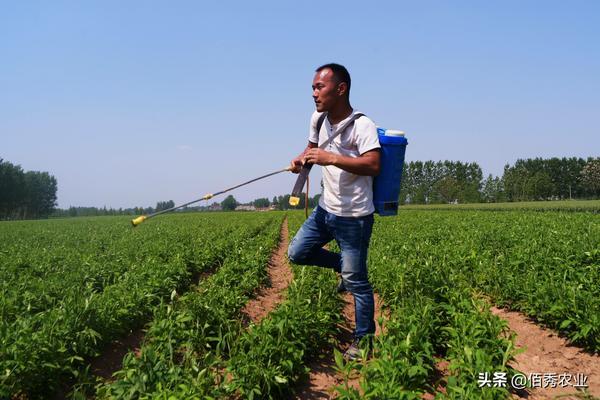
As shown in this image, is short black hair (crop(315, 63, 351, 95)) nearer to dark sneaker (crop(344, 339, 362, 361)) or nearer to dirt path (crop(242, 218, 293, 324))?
dark sneaker (crop(344, 339, 362, 361))

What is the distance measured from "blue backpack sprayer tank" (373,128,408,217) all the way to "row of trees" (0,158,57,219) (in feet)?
298

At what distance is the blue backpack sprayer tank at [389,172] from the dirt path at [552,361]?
1464 mm

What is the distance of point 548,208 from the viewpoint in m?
42.6

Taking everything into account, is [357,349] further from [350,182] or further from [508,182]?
[508,182]

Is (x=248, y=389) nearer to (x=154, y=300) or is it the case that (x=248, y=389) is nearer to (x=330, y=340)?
(x=330, y=340)

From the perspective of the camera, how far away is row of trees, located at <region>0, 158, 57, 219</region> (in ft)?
249

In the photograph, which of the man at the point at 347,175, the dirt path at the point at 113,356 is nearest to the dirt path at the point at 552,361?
the man at the point at 347,175

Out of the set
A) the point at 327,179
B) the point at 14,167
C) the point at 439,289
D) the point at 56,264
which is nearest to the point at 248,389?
the point at 327,179

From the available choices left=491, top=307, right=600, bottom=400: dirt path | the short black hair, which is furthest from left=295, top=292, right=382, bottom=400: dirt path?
the short black hair

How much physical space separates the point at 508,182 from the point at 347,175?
103 m

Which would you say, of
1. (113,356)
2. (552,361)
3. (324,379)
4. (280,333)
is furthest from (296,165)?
(552,361)

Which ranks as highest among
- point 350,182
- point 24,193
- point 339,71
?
point 24,193

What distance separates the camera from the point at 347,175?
3350 millimetres

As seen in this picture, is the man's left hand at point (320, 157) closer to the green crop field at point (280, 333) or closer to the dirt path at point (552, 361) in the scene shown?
the green crop field at point (280, 333)
